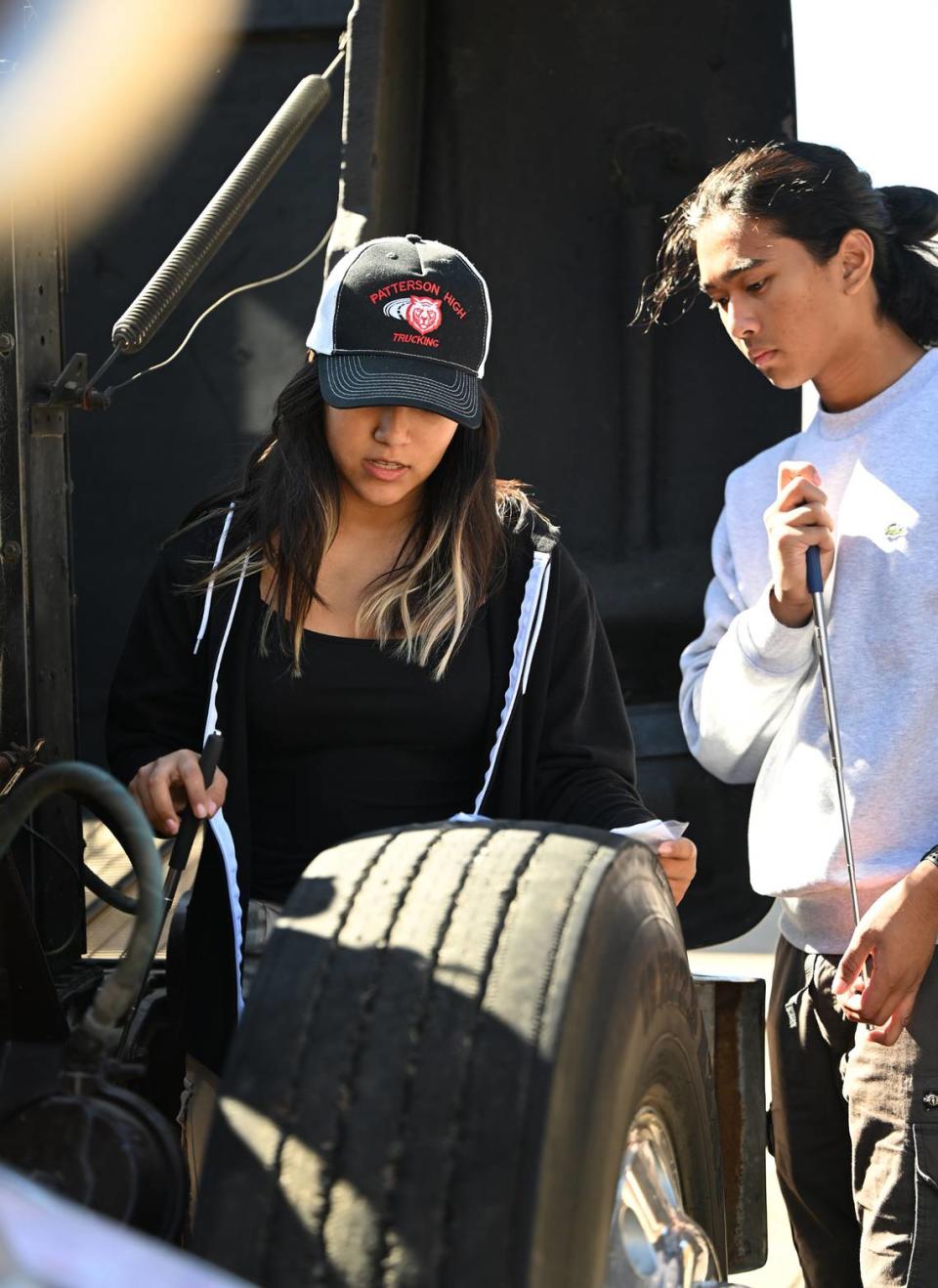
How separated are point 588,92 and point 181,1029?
201cm

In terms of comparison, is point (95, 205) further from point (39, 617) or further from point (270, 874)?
point (270, 874)

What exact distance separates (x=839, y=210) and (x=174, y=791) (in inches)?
45.3

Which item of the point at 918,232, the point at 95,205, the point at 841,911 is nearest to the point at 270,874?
the point at 841,911

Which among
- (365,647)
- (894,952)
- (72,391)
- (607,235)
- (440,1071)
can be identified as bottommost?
(894,952)

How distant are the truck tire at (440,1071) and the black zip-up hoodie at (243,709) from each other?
1.38 feet

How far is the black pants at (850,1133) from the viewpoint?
2008mm

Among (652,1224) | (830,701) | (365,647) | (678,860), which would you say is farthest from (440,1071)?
(830,701)

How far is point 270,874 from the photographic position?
1.98 meters

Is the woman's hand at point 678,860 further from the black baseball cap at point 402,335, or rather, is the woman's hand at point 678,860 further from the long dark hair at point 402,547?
the black baseball cap at point 402,335

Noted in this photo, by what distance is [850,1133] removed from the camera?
2.15 meters

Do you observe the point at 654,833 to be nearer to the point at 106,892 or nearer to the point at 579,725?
the point at 579,725

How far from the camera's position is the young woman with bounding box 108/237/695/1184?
1.97 meters

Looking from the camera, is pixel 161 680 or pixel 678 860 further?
pixel 161 680

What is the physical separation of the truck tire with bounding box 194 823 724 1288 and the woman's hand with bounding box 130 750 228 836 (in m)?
0.27
